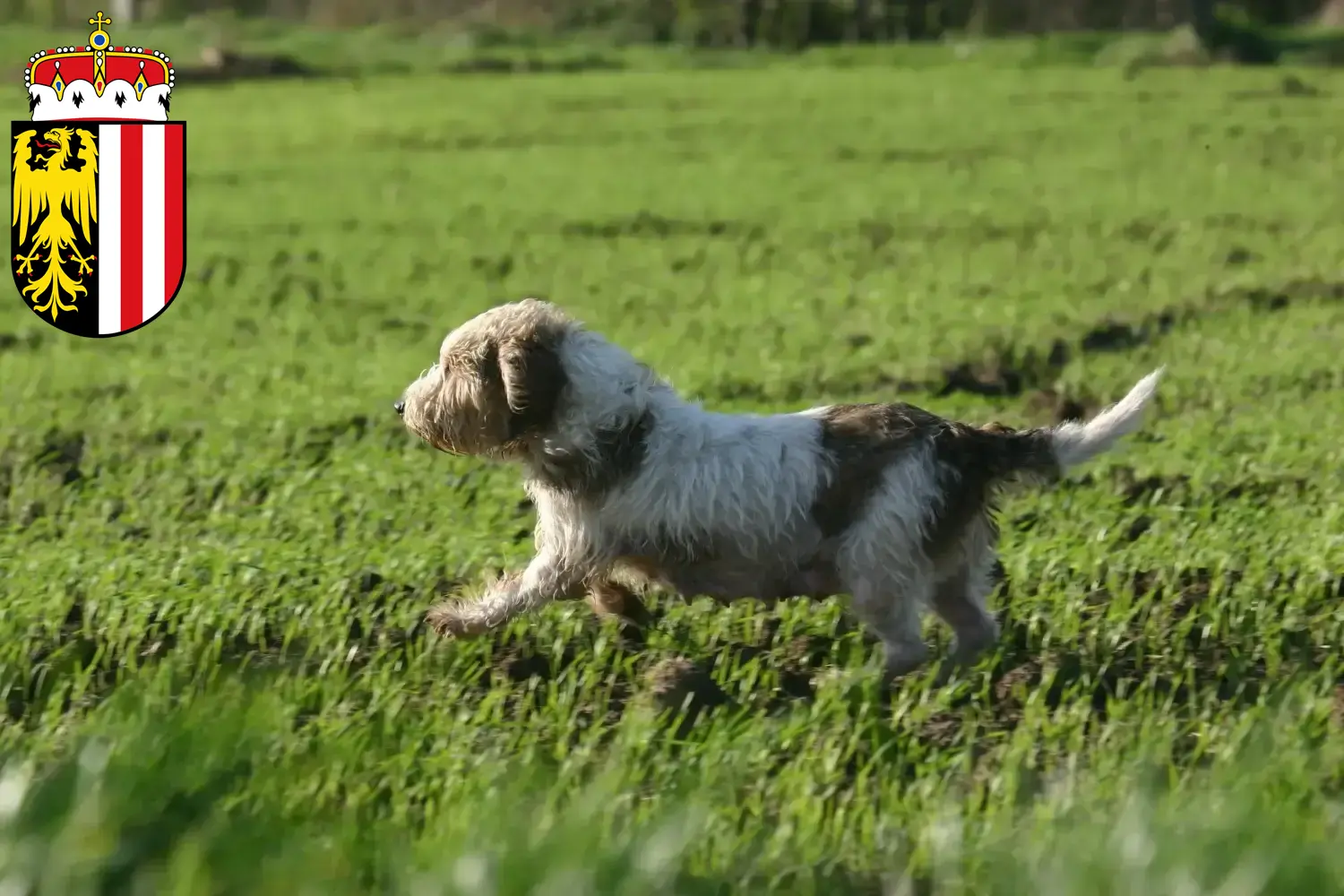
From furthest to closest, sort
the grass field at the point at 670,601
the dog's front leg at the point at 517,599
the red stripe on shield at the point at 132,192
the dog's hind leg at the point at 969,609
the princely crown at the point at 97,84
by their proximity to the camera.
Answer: the princely crown at the point at 97,84
the red stripe on shield at the point at 132,192
the dog's hind leg at the point at 969,609
the dog's front leg at the point at 517,599
the grass field at the point at 670,601

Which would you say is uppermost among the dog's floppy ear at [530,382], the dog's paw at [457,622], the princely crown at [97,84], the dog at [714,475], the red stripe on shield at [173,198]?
the princely crown at [97,84]

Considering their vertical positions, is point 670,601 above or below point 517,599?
below

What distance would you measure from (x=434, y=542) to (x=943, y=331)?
4.99 m

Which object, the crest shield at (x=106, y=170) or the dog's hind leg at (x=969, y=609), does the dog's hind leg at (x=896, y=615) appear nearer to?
the dog's hind leg at (x=969, y=609)

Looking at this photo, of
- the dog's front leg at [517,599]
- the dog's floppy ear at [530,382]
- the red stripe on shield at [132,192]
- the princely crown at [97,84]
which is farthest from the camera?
the princely crown at [97,84]

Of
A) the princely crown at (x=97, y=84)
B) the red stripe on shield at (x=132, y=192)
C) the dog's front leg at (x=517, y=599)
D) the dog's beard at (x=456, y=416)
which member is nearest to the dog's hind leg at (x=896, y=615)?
the dog's front leg at (x=517, y=599)

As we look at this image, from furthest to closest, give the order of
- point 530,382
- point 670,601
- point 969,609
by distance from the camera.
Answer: point 670,601, point 969,609, point 530,382

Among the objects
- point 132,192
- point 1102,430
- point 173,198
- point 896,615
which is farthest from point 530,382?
point 173,198

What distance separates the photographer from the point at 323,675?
5906mm

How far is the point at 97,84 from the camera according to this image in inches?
373

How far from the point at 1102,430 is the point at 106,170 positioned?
17.7 ft

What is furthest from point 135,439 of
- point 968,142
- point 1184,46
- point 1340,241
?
point 1184,46

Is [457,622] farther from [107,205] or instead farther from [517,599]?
[107,205]

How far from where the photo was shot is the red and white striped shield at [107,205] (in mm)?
9133
